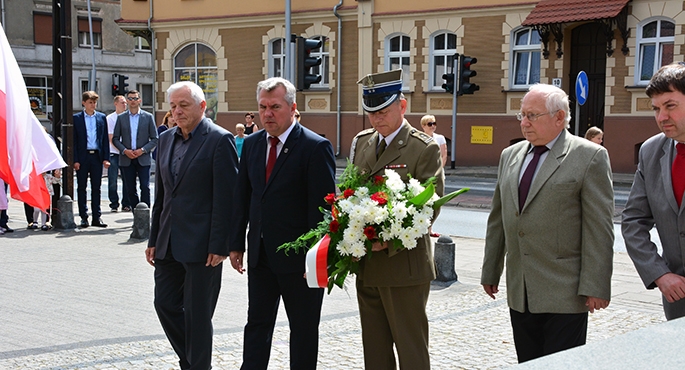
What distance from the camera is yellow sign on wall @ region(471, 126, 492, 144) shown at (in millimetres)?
29266

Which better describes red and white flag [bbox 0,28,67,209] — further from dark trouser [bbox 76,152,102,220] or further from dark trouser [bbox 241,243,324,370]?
dark trouser [bbox 76,152,102,220]

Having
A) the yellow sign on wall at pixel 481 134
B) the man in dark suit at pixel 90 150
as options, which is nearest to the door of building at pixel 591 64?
the yellow sign on wall at pixel 481 134

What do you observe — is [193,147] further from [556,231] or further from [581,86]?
[581,86]

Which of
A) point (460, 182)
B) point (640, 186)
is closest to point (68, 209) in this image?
point (640, 186)

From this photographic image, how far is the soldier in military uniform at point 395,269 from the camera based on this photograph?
4.87 m

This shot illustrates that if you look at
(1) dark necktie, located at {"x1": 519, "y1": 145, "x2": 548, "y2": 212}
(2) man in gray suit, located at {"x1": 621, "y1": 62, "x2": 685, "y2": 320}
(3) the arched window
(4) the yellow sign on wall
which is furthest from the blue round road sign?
(3) the arched window

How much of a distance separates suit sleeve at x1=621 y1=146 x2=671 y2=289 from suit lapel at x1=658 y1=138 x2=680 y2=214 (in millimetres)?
117

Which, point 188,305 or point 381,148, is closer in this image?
point 381,148

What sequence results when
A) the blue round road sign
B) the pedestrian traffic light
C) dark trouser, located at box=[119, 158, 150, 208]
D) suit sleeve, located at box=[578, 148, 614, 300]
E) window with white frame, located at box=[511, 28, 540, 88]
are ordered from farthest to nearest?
window with white frame, located at box=[511, 28, 540, 88]
the pedestrian traffic light
the blue round road sign
dark trouser, located at box=[119, 158, 150, 208]
suit sleeve, located at box=[578, 148, 614, 300]

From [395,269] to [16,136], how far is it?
238cm

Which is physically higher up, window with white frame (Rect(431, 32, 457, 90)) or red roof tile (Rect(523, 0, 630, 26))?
red roof tile (Rect(523, 0, 630, 26))

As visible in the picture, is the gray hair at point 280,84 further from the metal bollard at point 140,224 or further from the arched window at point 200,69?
the arched window at point 200,69

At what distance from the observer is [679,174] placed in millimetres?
4238

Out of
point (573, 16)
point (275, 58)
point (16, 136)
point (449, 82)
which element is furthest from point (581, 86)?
point (16, 136)
